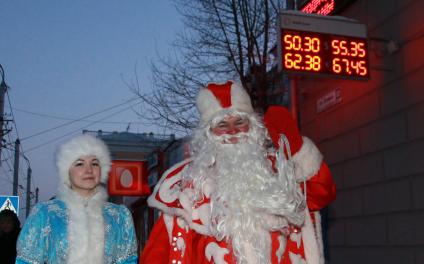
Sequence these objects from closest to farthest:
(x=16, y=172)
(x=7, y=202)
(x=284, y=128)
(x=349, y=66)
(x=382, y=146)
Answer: (x=284, y=128), (x=382, y=146), (x=349, y=66), (x=7, y=202), (x=16, y=172)

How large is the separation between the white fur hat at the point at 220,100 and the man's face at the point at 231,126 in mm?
76

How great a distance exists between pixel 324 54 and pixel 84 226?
367 centimetres

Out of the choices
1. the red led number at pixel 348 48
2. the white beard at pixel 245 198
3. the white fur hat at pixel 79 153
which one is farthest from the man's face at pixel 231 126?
the red led number at pixel 348 48

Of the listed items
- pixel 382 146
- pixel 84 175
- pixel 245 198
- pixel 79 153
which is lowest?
pixel 245 198

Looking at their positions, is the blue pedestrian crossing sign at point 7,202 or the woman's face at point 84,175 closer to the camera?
the woman's face at point 84,175

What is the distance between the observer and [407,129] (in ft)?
18.6

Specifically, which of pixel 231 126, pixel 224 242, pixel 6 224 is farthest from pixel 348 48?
pixel 6 224

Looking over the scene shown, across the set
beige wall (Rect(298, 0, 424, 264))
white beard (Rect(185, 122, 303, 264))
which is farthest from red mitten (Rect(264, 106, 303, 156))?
beige wall (Rect(298, 0, 424, 264))

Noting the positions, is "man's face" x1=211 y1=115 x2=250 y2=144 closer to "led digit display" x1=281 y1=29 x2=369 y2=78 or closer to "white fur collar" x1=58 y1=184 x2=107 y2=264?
"white fur collar" x1=58 y1=184 x2=107 y2=264

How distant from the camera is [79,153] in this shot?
3.78 metres

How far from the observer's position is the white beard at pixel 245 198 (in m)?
3.32

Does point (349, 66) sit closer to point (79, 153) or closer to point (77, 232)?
point (79, 153)

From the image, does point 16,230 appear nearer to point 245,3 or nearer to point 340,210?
point 340,210

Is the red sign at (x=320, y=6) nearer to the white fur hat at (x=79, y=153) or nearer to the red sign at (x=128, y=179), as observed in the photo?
the white fur hat at (x=79, y=153)
